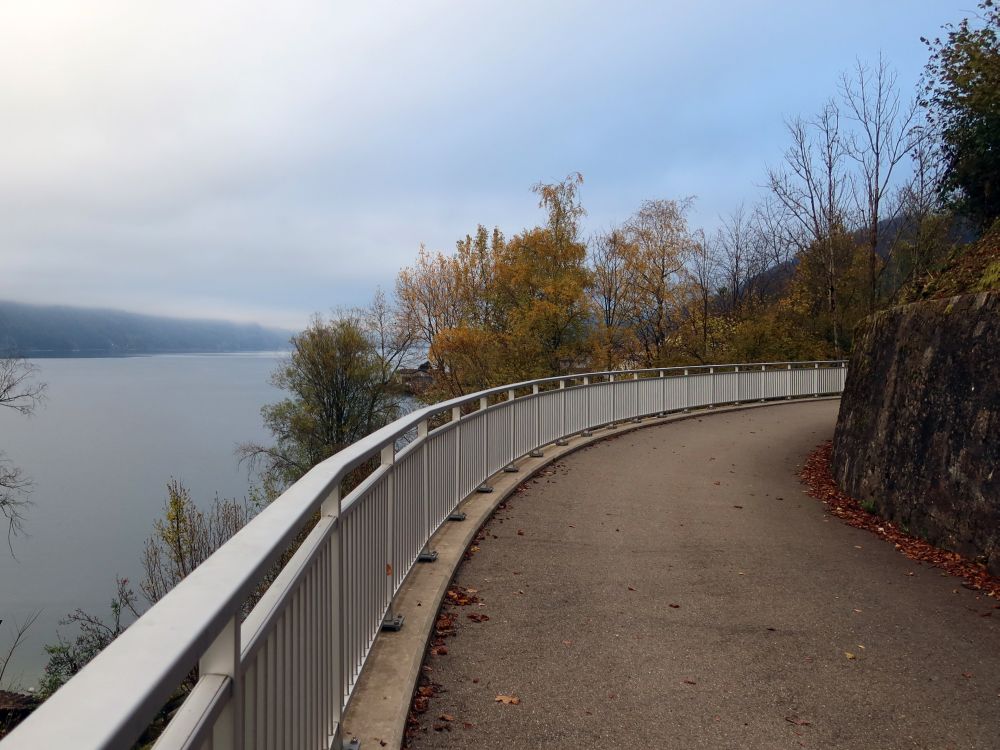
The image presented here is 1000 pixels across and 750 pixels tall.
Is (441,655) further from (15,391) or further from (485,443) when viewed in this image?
(15,391)

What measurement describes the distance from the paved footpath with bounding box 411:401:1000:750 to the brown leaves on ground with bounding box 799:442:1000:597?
22cm

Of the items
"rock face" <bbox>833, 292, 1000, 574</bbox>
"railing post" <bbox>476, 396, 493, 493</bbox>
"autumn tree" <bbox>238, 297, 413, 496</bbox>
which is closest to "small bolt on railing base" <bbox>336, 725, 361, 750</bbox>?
"railing post" <bbox>476, 396, 493, 493</bbox>

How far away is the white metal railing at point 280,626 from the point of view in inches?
38.3

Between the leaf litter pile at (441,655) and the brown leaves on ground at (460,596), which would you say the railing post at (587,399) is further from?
the brown leaves on ground at (460,596)

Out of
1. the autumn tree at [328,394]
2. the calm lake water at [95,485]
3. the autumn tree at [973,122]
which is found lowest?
the calm lake water at [95,485]

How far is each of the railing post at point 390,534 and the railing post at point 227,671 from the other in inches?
99.0

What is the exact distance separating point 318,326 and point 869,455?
46.2 metres

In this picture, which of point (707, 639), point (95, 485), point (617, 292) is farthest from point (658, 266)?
point (95, 485)

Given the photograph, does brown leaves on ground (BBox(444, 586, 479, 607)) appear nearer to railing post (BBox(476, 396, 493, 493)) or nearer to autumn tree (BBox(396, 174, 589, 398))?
railing post (BBox(476, 396, 493, 493))

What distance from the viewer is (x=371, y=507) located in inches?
149

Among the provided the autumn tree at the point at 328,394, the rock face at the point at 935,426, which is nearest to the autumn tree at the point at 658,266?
the autumn tree at the point at 328,394

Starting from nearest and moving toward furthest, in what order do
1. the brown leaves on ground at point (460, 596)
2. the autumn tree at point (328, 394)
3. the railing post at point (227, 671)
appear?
the railing post at point (227, 671) → the brown leaves on ground at point (460, 596) → the autumn tree at point (328, 394)

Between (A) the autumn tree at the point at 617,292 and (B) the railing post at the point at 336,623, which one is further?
(A) the autumn tree at the point at 617,292

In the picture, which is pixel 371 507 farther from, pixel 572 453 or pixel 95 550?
pixel 95 550
